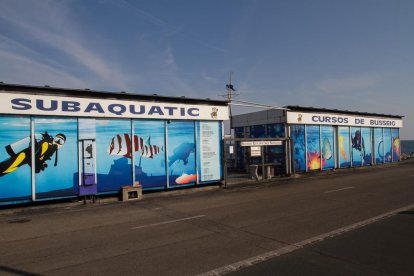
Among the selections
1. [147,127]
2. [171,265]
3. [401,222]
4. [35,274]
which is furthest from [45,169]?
[401,222]

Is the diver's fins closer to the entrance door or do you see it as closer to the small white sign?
the entrance door

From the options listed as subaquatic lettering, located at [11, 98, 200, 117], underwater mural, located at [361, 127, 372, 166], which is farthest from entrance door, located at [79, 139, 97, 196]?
underwater mural, located at [361, 127, 372, 166]

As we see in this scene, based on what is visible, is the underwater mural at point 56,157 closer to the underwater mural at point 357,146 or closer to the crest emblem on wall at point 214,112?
the crest emblem on wall at point 214,112

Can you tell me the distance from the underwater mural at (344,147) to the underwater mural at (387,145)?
7.83 m

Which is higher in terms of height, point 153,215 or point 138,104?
point 138,104

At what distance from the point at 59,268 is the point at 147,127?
11259mm

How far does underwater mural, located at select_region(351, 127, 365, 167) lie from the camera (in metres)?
29.6

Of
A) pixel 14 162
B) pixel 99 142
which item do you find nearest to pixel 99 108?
pixel 99 142

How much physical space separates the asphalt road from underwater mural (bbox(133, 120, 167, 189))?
2.29 m

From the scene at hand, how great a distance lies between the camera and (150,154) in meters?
16.9

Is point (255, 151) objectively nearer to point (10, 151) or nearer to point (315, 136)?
point (315, 136)

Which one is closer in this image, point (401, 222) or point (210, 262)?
point (210, 262)

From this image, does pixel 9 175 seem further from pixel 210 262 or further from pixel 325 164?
pixel 325 164

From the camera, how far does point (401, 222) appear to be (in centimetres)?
888
